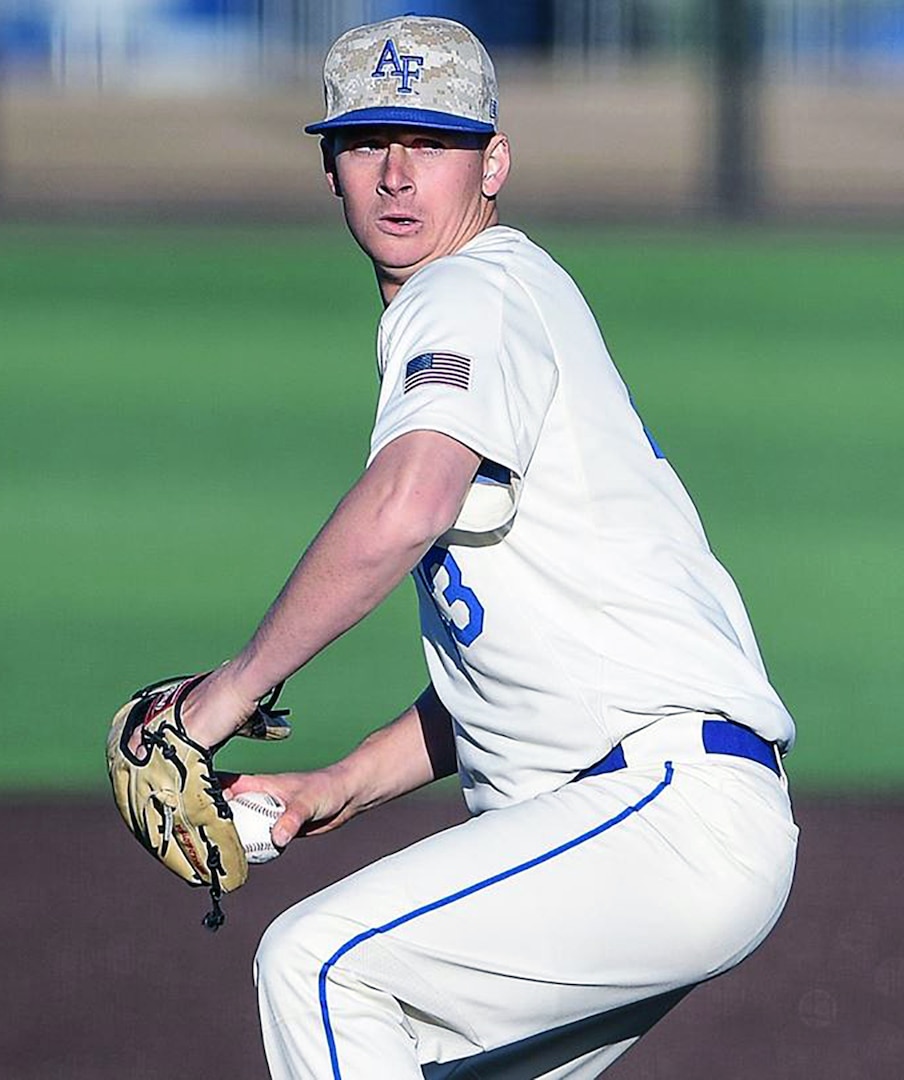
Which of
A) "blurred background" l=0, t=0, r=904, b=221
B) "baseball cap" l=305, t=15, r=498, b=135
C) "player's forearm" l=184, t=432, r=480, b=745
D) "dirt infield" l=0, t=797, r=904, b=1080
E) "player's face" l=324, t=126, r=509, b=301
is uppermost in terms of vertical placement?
"baseball cap" l=305, t=15, r=498, b=135

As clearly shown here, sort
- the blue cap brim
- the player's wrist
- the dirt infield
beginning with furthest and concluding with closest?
the dirt infield, the blue cap brim, the player's wrist

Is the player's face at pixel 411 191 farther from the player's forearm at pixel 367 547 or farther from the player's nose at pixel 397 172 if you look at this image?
the player's forearm at pixel 367 547

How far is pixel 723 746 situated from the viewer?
2.48 meters

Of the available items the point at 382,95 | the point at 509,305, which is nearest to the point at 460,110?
the point at 382,95

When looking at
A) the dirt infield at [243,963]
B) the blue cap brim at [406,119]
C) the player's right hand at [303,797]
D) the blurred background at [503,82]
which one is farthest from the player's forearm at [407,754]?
the blurred background at [503,82]

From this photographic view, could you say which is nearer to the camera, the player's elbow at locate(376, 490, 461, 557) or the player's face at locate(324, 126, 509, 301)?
the player's elbow at locate(376, 490, 461, 557)

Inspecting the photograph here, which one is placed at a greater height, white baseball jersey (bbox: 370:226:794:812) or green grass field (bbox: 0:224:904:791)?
white baseball jersey (bbox: 370:226:794:812)

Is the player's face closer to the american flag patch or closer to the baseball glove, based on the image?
the american flag patch

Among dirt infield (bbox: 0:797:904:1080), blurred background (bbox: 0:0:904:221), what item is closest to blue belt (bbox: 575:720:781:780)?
dirt infield (bbox: 0:797:904:1080)

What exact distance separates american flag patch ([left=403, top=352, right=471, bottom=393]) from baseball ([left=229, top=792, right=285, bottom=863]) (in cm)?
61

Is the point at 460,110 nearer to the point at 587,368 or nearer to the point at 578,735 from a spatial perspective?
the point at 587,368

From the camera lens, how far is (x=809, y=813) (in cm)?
523

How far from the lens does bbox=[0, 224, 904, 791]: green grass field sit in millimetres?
6121

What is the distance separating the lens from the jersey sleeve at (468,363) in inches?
92.3
